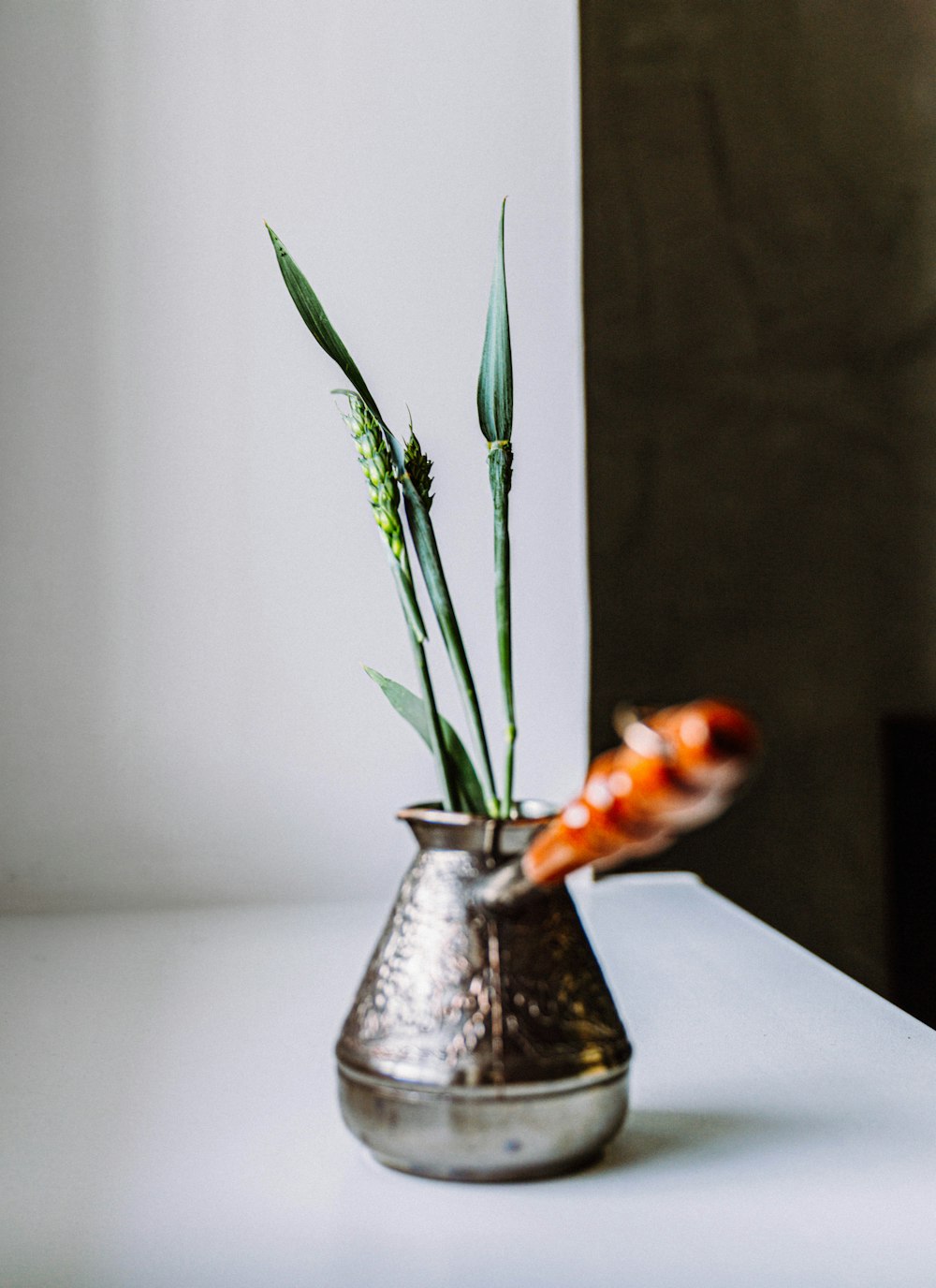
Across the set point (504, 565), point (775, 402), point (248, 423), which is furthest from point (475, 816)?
point (775, 402)

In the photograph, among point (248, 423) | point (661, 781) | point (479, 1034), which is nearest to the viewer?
point (661, 781)

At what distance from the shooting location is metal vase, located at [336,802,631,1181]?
43cm

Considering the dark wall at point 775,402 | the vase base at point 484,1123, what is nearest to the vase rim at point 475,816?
the vase base at point 484,1123

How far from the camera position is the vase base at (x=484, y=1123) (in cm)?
43

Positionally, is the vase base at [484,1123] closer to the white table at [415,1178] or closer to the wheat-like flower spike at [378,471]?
the white table at [415,1178]

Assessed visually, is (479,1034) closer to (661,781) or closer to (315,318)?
(661,781)

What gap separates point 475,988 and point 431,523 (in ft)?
0.64

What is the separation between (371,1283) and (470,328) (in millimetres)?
905

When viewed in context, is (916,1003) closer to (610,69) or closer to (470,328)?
(470,328)

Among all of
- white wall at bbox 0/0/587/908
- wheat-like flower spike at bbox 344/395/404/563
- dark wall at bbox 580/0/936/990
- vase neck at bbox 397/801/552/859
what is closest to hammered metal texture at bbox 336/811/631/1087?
vase neck at bbox 397/801/552/859

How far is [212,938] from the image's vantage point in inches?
37.3

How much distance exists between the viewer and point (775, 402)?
1.54 meters

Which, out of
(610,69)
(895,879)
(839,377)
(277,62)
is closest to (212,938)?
(277,62)

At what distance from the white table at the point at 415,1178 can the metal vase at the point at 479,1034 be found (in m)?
0.03
